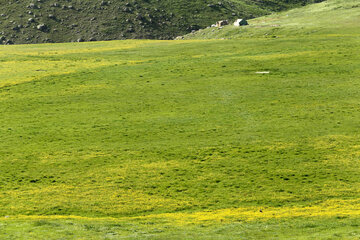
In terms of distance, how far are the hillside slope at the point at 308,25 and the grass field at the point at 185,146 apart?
2058cm

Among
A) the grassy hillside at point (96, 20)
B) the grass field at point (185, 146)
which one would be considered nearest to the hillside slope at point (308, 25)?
the grassy hillside at point (96, 20)

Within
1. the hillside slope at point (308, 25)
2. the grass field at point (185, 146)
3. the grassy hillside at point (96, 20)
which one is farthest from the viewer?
A: the grassy hillside at point (96, 20)

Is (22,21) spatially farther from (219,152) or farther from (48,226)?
(48,226)

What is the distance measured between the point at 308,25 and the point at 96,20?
72333mm

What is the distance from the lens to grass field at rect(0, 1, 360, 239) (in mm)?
35000

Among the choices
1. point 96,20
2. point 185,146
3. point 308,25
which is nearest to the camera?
point 185,146

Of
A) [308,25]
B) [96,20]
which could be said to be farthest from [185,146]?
[96,20]

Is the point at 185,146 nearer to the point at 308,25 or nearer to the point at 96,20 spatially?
the point at 308,25

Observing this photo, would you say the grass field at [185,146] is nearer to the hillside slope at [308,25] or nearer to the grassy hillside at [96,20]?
the hillside slope at [308,25]

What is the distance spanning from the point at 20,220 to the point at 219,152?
837 inches

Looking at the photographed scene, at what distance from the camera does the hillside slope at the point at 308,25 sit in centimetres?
11762

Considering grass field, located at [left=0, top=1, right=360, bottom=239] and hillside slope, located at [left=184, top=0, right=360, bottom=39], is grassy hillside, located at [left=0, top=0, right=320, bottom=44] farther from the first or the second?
Answer: grass field, located at [left=0, top=1, right=360, bottom=239]

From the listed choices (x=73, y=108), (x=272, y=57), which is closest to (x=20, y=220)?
(x=73, y=108)

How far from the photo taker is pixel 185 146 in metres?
53.3
